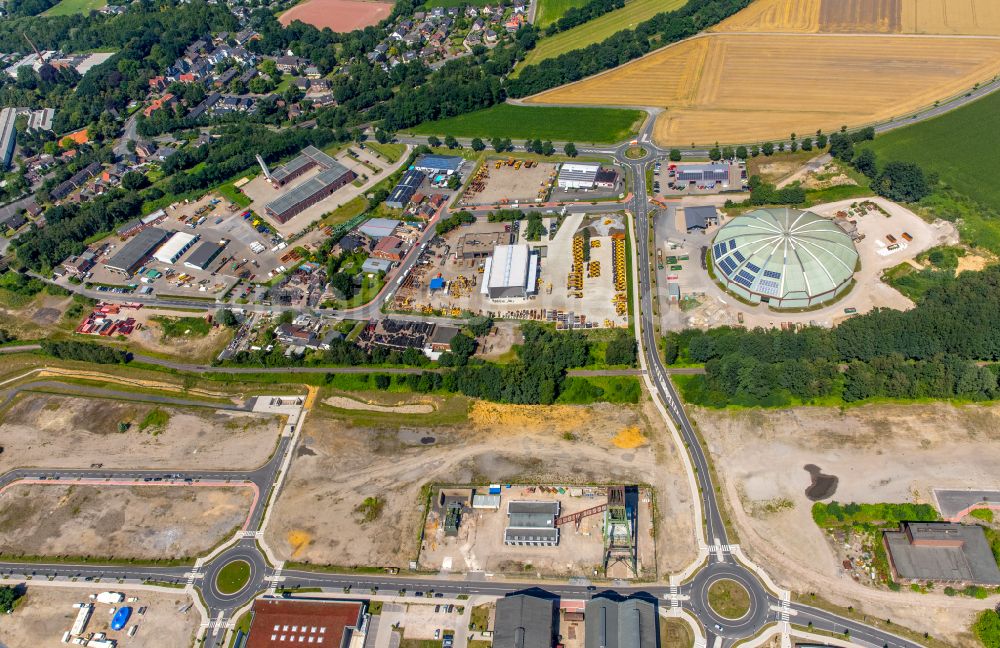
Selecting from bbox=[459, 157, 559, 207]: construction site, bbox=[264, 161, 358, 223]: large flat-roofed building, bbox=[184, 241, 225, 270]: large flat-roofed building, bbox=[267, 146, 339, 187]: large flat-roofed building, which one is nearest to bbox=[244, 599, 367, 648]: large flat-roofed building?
bbox=[184, 241, 225, 270]: large flat-roofed building

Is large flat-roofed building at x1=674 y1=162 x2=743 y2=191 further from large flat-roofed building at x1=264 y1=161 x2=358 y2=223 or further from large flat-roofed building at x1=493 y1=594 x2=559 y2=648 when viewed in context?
large flat-roofed building at x1=493 y1=594 x2=559 y2=648

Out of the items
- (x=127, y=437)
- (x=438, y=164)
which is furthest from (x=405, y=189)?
(x=127, y=437)

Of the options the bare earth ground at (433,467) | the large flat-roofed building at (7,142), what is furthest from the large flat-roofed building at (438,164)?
the large flat-roofed building at (7,142)

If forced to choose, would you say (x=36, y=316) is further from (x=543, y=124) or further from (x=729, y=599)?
(x=729, y=599)

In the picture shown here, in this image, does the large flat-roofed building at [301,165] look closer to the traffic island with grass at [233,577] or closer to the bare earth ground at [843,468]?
the traffic island with grass at [233,577]

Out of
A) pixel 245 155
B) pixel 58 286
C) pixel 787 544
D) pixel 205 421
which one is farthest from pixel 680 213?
pixel 58 286

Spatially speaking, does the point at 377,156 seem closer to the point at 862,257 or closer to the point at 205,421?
the point at 205,421
